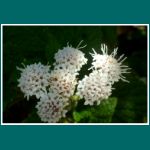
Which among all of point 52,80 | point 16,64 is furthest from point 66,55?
point 16,64

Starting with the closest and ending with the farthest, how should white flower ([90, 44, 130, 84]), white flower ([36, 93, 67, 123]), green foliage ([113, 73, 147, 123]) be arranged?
1. white flower ([36, 93, 67, 123])
2. white flower ([90, 44, 130, 84])
3. green foliage ([113, 73, 147, 123])

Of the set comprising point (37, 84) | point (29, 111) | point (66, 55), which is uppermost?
point (66, 55)

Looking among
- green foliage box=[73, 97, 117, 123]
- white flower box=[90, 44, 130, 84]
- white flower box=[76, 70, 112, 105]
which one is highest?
white flower box=[90, 44, 130, 84]

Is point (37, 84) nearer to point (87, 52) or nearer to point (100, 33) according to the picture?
point (87, 52)

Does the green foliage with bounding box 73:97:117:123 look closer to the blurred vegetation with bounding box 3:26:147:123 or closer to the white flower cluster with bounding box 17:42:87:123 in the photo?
the blurred vegetation with bounding box 3:26:147:123

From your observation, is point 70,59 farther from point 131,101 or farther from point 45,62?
point 131,101

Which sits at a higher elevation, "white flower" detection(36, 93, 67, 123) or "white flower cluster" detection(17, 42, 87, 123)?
"white flower cluster" detection(17, 42, 87, 123)

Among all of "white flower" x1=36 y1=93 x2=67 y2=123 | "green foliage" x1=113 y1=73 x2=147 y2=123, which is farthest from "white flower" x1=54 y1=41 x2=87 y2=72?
"green foliage" x1=113 y1=73 x2=147 y2=123
